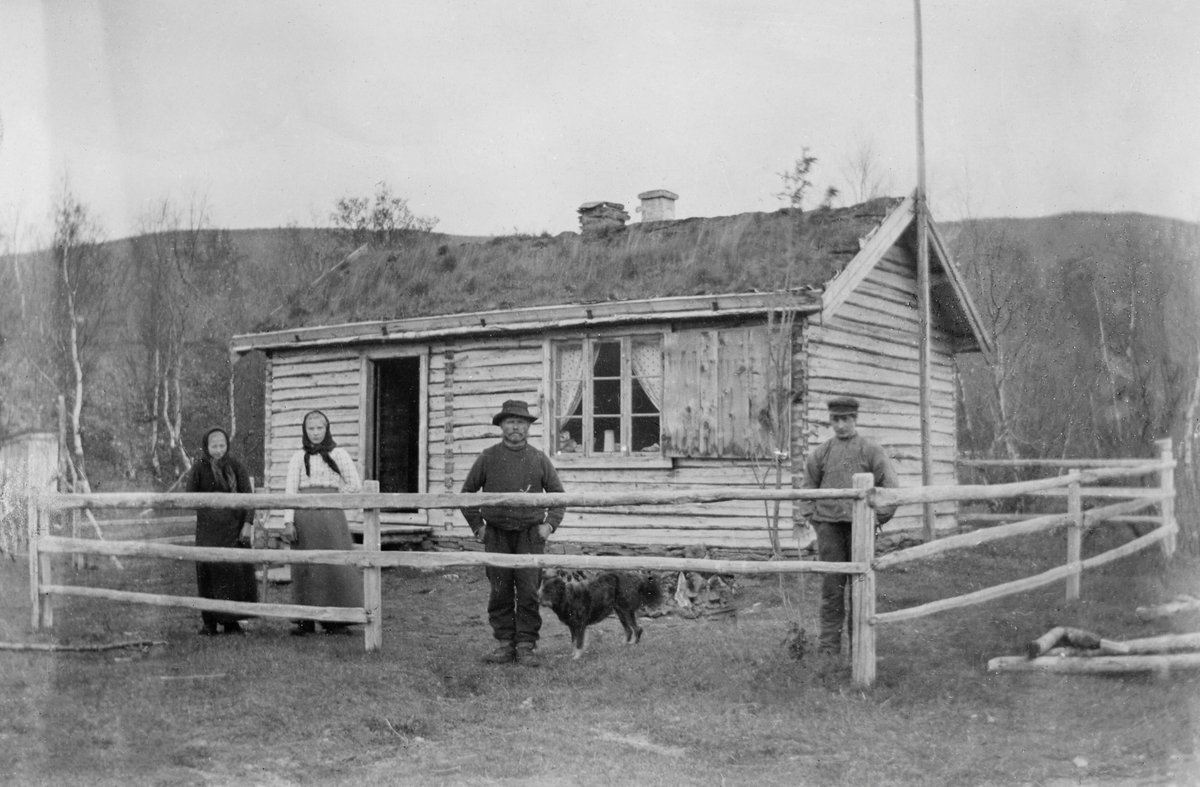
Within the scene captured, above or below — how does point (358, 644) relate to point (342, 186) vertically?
below

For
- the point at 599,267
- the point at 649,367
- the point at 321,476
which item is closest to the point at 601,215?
the point at 599,267

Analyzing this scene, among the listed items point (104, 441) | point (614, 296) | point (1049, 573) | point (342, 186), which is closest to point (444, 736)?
Result: point (1049, 573)

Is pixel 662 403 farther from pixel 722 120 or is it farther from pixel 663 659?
pixel 663 659

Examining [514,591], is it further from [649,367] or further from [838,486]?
[649,367]

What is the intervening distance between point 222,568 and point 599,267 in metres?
6.15

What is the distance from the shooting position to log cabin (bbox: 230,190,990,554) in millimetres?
11164

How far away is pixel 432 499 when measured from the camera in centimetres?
737

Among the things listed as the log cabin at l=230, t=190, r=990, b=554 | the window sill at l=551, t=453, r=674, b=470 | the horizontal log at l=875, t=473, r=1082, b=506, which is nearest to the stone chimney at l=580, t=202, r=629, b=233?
the log cabin at l=230, t=190, r=990, b=554

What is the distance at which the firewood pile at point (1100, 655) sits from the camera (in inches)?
220

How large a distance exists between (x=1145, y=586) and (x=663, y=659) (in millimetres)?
4530

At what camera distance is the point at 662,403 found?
11.6 meters

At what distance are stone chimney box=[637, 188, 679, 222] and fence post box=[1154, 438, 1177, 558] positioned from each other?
6827 mm

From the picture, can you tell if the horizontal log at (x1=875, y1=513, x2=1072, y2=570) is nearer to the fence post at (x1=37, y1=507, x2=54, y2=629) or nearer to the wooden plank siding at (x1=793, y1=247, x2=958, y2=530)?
the wooden plank siding at (x1=793, y1=247, x2=958, y2=530)

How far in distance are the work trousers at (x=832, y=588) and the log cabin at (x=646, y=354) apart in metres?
2.92
